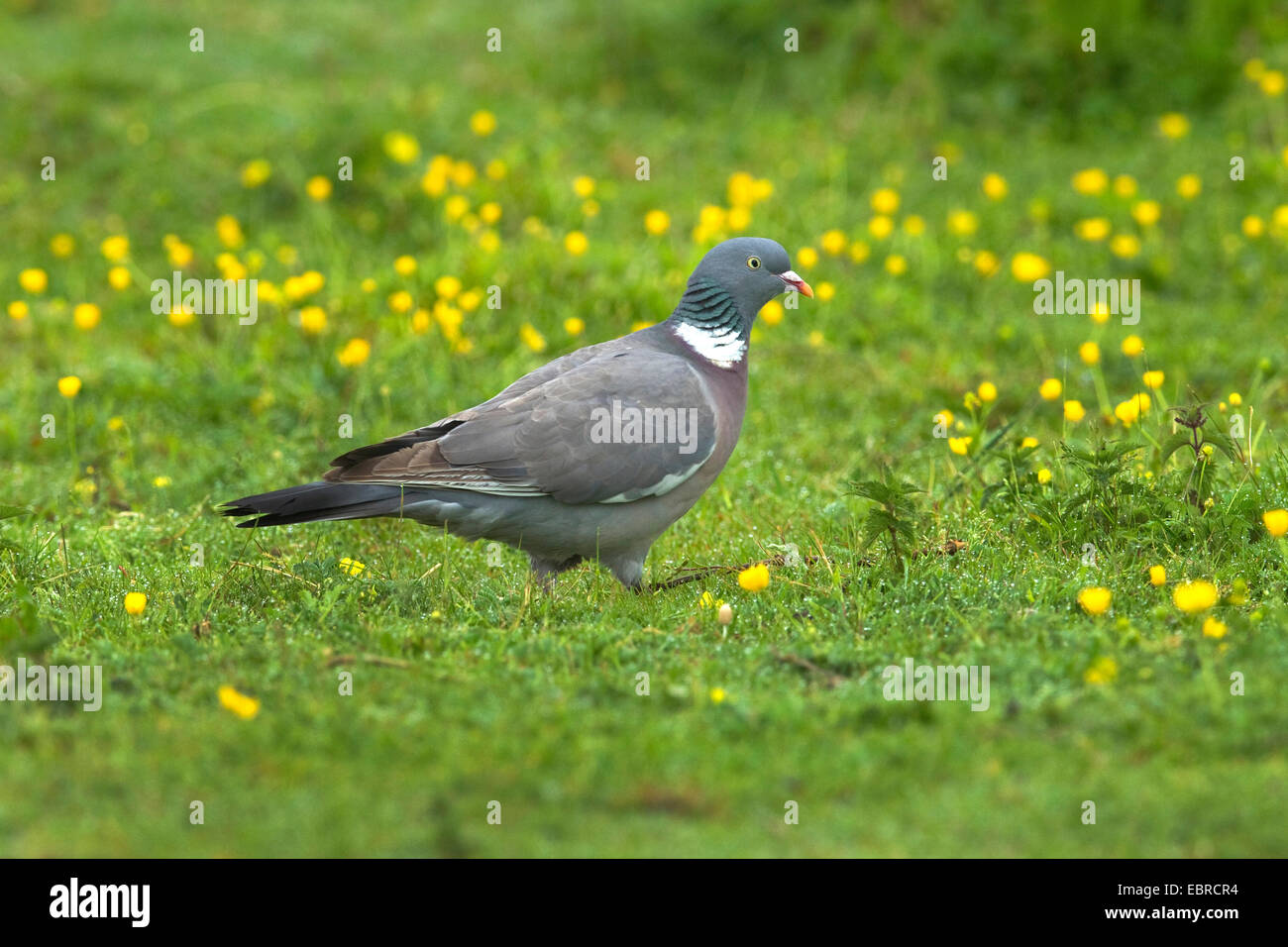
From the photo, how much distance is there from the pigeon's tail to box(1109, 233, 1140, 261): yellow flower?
4563 mm

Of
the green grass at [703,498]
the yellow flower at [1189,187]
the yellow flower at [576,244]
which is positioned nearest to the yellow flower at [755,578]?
the green grass at [703,498]

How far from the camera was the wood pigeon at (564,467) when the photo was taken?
5051mm

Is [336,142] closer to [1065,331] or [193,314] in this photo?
[193,314]

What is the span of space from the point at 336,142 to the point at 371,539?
378 cm

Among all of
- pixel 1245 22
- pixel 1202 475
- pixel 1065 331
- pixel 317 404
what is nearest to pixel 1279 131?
pixel 1245 22

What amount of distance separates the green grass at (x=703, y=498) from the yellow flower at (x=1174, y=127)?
0.31 ft

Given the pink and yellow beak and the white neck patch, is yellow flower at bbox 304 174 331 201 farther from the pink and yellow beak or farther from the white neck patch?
→ the pink and yellow beak

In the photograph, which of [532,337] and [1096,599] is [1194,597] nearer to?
[1096,599]

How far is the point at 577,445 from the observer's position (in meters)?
5.09

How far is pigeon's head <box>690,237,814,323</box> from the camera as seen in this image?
217 inches

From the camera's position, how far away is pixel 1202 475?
502 centimetres

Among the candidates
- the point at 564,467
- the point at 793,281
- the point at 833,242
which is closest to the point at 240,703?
the point at 564,467

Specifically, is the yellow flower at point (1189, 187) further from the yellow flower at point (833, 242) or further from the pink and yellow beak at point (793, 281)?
the pink and yellow beak at point (793, 281)
